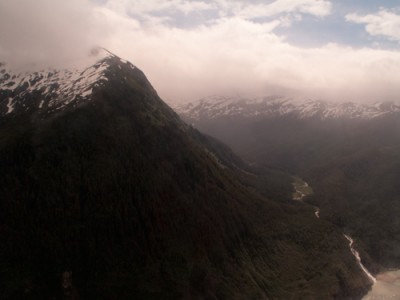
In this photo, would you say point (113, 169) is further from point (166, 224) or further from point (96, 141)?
point (166, 224)

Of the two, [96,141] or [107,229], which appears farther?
[96,141]

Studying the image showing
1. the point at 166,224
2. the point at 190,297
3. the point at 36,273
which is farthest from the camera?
the point at 166,224

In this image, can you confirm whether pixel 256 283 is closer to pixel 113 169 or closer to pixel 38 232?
pixel 113 169

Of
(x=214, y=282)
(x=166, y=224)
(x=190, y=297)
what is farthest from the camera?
(x=166, y=224)

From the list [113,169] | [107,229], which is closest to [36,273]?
[107,229]

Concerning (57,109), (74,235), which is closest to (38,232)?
(74,235)

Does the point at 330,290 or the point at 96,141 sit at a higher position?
the point at 96,141

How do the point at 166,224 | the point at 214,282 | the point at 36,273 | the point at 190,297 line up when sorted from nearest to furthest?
the point at 36,273 → the point at 190,297 → the point at 214,282 → the point at 166,224

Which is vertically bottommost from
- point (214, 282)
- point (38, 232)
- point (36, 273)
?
point (214, 282)

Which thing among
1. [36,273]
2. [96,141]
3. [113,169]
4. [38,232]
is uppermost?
[96,141]
